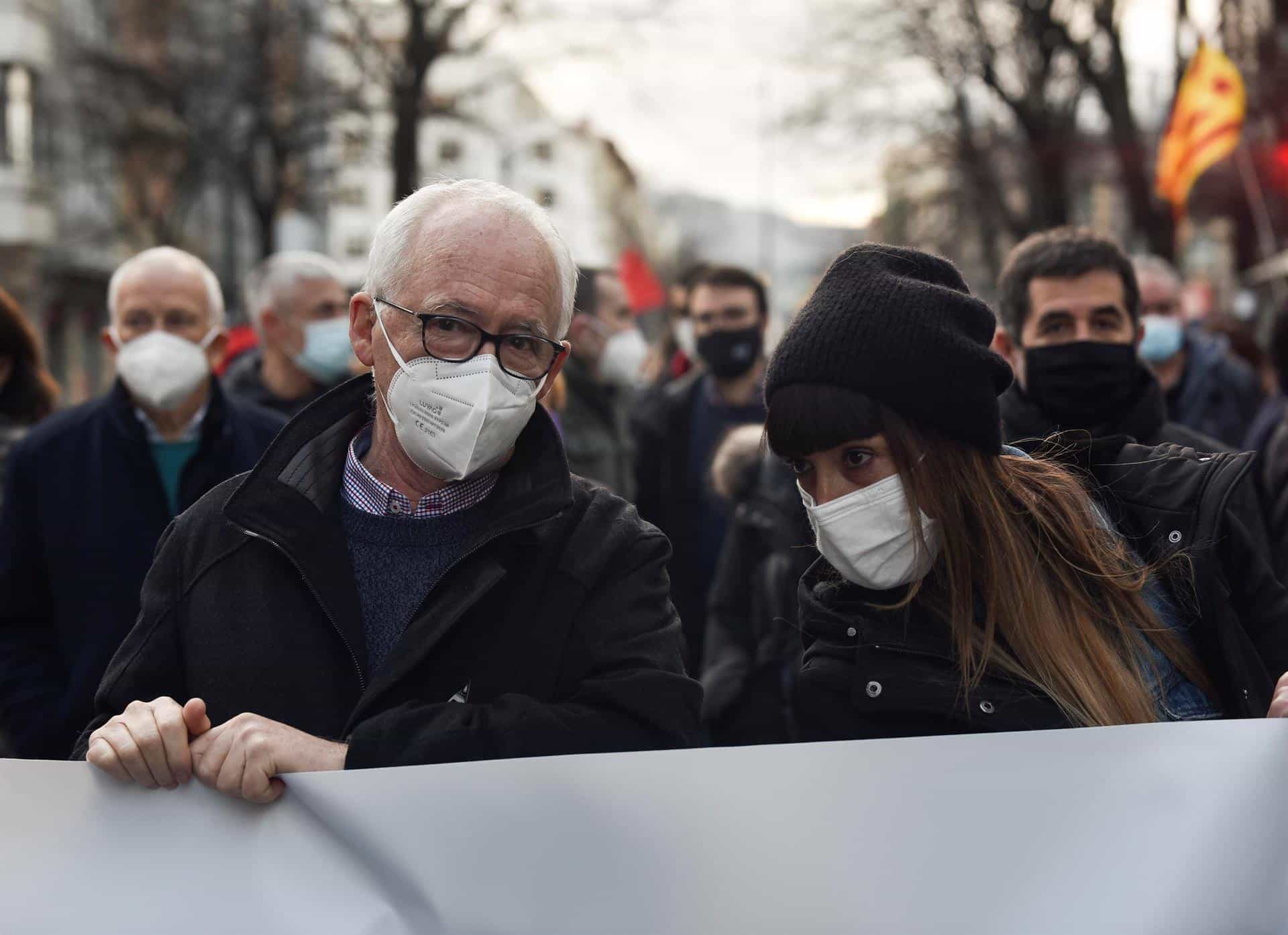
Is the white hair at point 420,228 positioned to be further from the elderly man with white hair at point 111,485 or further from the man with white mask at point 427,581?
the elderly man with white hair at point 111,485

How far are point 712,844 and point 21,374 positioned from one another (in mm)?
3554

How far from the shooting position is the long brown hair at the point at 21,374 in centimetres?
500

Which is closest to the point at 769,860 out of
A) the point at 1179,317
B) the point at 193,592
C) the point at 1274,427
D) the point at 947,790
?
the point at 947,790

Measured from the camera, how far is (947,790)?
2.33 metres

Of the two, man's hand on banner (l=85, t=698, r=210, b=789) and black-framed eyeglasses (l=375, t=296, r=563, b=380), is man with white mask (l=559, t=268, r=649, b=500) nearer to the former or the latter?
black-framed eyeglasses (l=375, t=296, r=563, b=380)

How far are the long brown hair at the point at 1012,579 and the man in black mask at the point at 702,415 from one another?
3541 millimetres

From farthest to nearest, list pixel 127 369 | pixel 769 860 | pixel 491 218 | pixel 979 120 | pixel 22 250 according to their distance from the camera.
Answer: pixel 22 250 < pixel 979 120 < pixel 127 369 < pixel 491 218 < pixel 769 860

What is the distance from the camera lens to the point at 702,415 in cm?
665

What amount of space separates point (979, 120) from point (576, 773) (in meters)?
27.6

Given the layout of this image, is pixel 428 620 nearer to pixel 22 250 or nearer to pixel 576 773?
pixel 576 773

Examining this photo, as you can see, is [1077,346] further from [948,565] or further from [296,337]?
[296,337]

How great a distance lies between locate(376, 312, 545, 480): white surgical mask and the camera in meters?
2.54

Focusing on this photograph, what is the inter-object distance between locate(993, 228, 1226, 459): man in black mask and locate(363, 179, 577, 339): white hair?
1405 mm

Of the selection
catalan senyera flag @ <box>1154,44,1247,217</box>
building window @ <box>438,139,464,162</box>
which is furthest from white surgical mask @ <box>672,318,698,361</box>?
building window @ <box>438,139,464,162</box>
